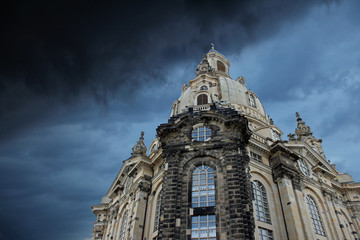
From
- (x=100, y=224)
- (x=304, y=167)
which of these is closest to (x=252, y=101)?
(x=304, y=167)

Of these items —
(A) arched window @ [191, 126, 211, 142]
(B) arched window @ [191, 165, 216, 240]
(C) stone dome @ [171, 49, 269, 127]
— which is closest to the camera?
(B) arched window @ [191, 165, 216, 240]

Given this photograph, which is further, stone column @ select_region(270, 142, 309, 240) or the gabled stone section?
stone column @ select_region(270, 142, 309, 240)

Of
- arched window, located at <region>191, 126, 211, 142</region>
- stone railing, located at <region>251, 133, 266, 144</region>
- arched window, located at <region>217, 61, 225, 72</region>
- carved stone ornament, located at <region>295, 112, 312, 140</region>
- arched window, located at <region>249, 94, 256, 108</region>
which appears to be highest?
arched window, located at <region>217, 61, 225, 72</region>

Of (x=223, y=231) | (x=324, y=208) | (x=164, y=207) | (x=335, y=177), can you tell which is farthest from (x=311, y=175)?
(x=164, y=207)

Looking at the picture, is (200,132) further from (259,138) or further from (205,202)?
(259,138)

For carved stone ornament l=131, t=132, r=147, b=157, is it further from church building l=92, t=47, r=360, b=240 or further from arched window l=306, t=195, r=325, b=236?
arched window l=306, t=195, r=325, b=236

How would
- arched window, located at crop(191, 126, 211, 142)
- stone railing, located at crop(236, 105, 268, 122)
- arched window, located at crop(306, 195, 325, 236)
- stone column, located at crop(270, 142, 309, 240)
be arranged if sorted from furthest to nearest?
stone railing, located at crop(236, 105, 268, 122) < arched window, located at crop(306, 195, 325, 236) < arched window, located at crop(191, 126, 211, 142) < stone column, located at crop(270, 142, 309, 240)

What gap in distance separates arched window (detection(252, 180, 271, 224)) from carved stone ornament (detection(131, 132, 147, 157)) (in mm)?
22683

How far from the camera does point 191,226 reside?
26.0 metres

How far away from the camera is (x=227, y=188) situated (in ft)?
89.9

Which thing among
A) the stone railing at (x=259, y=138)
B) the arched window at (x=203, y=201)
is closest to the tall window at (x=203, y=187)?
the arched window at (x=203, y=201)

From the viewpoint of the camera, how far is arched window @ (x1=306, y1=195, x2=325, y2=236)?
33.1 meters

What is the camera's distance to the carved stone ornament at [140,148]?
1935 inches

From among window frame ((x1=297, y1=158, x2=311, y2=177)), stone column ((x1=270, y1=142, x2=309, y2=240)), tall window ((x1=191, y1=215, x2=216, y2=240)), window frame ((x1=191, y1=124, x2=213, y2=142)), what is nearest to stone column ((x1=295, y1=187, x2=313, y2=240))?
stone column ((x1=270, y1=142, x2=309, y2=240))
